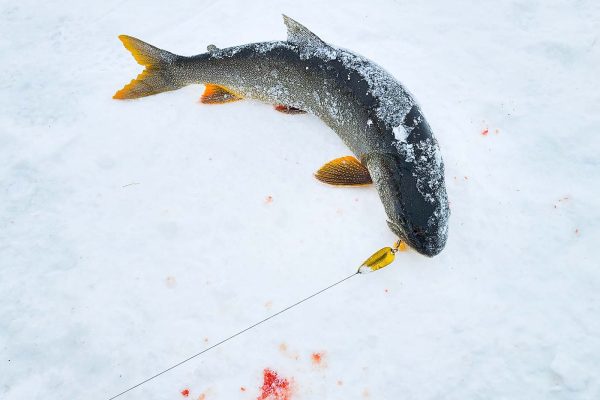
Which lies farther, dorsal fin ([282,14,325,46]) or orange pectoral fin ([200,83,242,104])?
orange pectoral fin ([200,83,242,104])

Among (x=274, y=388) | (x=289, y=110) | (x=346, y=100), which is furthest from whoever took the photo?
(x=289, y=110)

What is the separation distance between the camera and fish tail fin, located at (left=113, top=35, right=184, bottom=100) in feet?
15.0

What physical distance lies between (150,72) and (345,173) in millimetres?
2355

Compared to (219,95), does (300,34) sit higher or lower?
higher

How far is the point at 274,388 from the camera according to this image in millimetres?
3355

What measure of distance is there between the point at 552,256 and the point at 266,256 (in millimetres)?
2304

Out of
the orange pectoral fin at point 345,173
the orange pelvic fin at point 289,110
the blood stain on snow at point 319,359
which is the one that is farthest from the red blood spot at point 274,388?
the orange pelvic fin at point 289,110

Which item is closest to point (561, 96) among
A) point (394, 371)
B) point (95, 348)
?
point (394, 371)

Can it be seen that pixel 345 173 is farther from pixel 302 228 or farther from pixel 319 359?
pixel 319 359

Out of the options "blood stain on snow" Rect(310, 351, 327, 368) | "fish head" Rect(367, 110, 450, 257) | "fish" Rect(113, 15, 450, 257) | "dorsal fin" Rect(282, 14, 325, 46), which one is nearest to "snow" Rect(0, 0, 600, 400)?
"blood stain on snow" Rect(310, 351, 327, 368)

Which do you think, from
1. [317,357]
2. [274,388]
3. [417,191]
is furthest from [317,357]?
[417,191]

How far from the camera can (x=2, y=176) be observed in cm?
438

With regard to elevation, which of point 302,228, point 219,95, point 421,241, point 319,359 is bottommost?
point 319,359

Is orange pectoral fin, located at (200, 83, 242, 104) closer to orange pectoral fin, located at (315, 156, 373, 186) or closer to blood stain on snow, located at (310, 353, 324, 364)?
orange pectoral fin, located at (315, 156, 373, 186)
